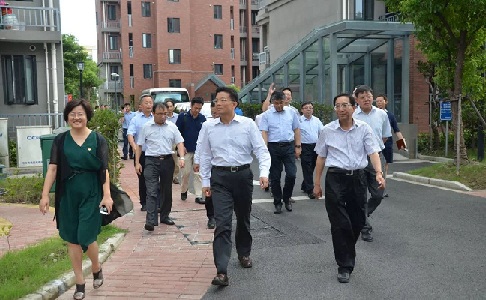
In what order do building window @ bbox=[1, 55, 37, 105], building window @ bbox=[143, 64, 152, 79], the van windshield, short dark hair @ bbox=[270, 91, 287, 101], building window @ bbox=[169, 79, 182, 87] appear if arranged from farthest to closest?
building window @ bbox=[143, 64, 152, 79] < building window @ bbox=[169, 79, 182, 87] < the van windshield < building window @ bbox=[1, 55, 37, 105] < short dark hair @ bbox=[270, 91, 287, 101]

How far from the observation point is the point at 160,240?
293 inches

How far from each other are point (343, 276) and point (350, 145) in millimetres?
1320

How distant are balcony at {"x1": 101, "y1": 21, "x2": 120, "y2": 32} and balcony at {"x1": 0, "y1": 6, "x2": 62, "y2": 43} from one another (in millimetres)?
34420

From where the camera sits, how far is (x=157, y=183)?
320 inches

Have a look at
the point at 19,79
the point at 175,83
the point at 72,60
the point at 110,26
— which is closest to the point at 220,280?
the point at 19,79

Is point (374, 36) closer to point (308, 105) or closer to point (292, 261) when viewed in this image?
point (308, 105)

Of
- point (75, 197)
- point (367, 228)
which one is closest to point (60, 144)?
point (75, 197)

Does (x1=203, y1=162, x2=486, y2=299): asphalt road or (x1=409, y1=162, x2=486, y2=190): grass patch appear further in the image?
(x1=409, y1=162, x2=486, y2=190): grass patch

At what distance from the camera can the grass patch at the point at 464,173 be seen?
37.2 feet

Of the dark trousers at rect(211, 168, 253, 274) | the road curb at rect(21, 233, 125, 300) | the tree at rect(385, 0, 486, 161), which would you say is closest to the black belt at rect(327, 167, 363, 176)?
the dark trousers at rect(211, 168, 253, 274)

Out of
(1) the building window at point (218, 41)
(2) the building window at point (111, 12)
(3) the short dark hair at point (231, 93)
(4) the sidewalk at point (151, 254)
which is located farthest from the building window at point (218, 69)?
(3) the short dark hair at point (231, 93)

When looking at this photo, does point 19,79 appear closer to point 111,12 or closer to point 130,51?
point 130,51

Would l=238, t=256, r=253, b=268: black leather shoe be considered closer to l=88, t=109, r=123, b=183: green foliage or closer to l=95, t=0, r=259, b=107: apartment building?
l=88, t=109, r=123, b=183: green foliage

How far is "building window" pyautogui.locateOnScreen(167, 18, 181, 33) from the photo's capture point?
48.8m
